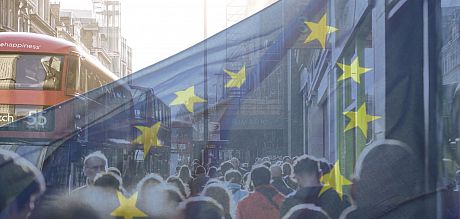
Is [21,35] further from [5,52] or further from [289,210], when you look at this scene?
[289,210]

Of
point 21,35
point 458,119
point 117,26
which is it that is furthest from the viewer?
point 21,35

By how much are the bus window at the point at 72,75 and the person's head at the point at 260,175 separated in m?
0.80

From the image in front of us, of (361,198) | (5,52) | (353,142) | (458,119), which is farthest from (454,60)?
(5,52)

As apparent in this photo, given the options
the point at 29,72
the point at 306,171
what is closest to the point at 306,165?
the point at 306,171

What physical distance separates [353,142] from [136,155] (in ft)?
2.83

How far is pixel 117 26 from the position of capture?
2.26 meters

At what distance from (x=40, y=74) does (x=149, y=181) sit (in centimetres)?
99

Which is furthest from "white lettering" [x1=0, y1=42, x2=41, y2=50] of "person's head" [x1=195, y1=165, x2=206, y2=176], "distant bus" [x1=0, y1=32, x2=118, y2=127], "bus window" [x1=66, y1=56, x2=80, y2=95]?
"person's head" [x1=195, y1=165, x2=206, y2=176]

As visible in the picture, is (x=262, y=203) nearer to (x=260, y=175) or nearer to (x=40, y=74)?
(x=260, y=175)

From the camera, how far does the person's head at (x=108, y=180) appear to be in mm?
→ 2072

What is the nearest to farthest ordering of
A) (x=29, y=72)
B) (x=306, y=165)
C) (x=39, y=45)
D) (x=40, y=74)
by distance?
(x=306, y=165)
(x=29, y=72)
(x=40, y=74)
(x=39, y=45)

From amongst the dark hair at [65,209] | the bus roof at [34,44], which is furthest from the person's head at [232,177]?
the bus roof at [34,44]

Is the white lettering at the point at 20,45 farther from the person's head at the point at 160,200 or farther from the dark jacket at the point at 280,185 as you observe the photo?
the dark jacket at the point at 280,185

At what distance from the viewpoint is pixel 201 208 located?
2.11 metres
